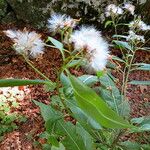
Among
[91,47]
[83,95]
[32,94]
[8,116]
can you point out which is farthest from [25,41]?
[32,94]

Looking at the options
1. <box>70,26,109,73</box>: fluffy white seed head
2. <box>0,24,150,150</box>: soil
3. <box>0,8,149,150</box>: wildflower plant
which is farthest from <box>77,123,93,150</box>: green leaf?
<box>0,24,150,150</box>: soil

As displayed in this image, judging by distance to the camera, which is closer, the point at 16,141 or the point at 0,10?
the point at 16,141

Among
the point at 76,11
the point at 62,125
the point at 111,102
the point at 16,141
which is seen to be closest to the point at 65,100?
the point at 62,125

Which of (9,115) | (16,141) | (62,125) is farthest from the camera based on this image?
(9,115)

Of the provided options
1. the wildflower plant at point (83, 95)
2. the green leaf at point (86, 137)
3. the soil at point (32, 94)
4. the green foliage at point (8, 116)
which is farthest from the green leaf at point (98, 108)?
the green foliage at point (8, 116)

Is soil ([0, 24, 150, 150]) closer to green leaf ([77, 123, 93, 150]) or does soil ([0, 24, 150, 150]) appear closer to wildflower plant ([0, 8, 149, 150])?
wildflower plant ([0, 8, 149, 150])

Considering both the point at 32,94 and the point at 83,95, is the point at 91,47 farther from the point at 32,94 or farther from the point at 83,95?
the point at 32,94

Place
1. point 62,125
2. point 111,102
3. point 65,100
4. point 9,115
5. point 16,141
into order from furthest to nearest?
point 9,115 → point 16,141 → point 111,102 → point 62,125 → point 65,100

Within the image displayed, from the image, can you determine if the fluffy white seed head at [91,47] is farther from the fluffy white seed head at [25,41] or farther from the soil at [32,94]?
the soil at [32,94]

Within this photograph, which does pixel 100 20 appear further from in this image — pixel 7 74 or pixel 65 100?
pixel 65 100
